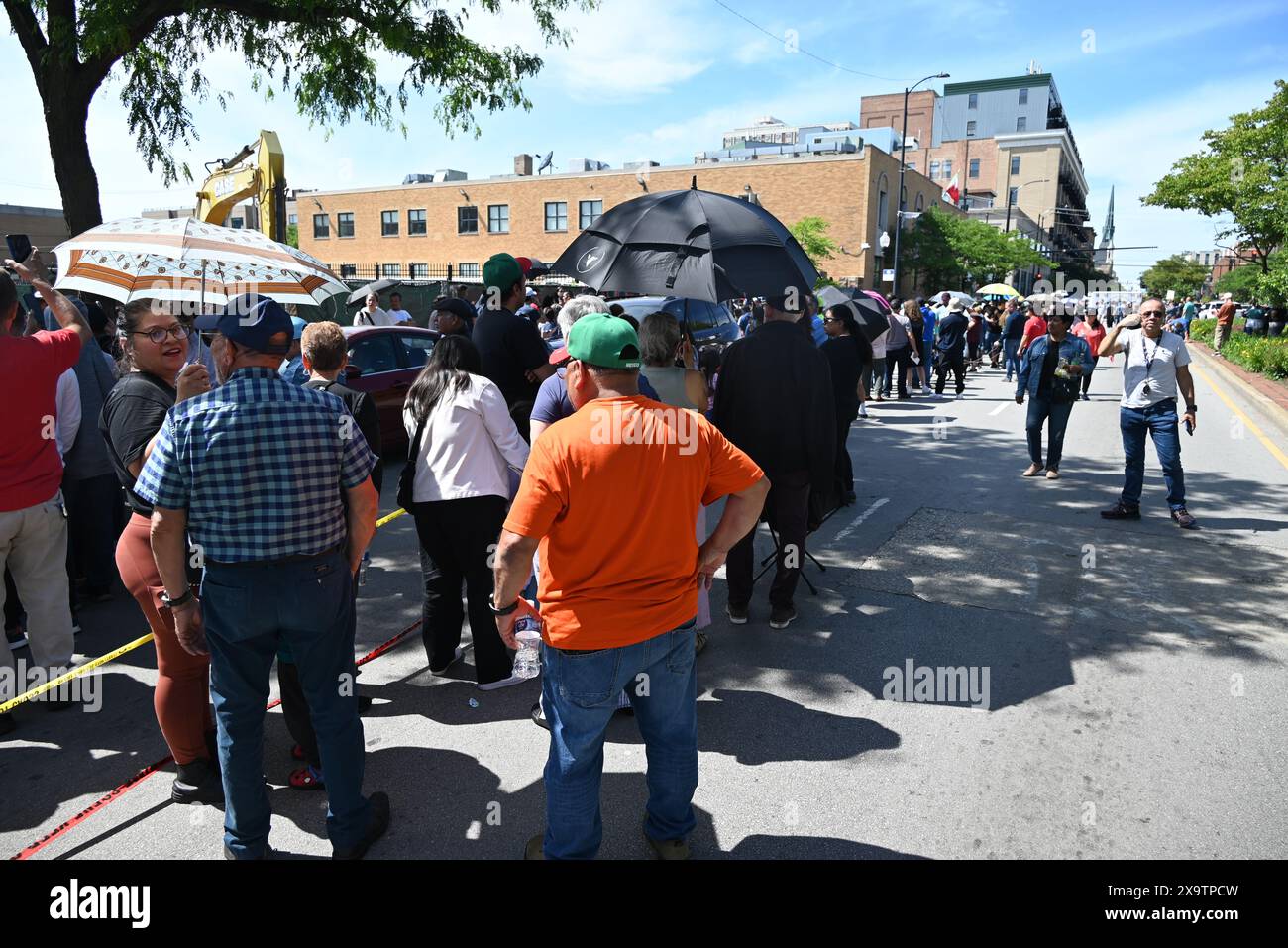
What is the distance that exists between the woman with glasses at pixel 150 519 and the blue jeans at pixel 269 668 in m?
0.63

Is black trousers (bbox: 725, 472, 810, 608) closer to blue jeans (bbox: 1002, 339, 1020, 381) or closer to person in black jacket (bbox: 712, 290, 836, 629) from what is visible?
person in black jacket (bbox: 712, 290, 836, 629)

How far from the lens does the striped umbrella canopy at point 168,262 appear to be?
4164mm

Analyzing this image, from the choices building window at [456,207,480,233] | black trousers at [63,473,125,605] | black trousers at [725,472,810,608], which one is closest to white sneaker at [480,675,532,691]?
black trousers at [725,472,810,608]

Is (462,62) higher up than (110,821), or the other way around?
(462,62)

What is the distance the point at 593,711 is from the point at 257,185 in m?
11.3

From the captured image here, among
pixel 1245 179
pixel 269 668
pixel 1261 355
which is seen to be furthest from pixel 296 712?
pixel 1245 179

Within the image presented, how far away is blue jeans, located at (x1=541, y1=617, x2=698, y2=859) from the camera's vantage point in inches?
103

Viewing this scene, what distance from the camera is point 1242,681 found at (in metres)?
4.43

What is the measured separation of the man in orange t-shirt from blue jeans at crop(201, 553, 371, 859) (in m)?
0.63

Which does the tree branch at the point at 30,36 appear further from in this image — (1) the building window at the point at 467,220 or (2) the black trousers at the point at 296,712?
(1) the building window at the point at 467,220
